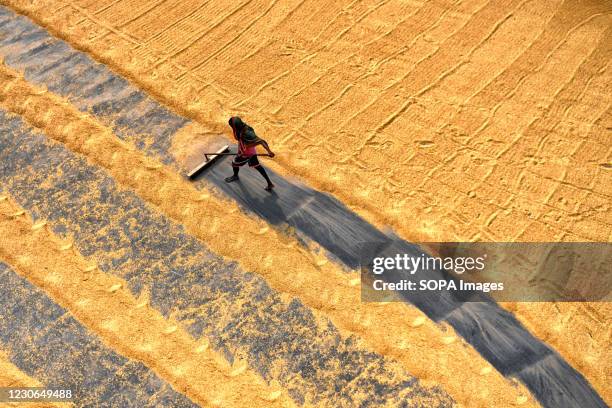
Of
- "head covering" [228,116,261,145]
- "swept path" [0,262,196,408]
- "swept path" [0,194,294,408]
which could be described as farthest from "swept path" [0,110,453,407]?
"head covering" [228,116,261,145]

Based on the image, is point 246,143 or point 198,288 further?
point 246,143

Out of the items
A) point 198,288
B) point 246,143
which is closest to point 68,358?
point 198,288

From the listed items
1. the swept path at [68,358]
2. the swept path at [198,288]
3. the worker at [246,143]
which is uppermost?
the worker at [246,143]

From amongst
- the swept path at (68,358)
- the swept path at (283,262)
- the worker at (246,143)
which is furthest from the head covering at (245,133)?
the swept path at (68,358)

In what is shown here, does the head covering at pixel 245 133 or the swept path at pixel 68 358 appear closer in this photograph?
the swept path at pixel 68 358

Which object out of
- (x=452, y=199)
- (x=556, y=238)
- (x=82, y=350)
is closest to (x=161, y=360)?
(x=82, y=350)

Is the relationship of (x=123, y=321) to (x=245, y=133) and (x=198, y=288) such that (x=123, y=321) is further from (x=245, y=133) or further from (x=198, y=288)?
(x=245, y=133)

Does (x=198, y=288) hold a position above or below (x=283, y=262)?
below

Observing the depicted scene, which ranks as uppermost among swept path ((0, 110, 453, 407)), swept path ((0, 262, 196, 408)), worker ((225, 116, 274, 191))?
worker ((225, 116, 274, 191))

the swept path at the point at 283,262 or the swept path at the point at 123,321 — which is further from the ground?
the swept path at the point at 283,262

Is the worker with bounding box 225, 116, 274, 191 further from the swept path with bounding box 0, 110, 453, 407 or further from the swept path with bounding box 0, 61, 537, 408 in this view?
the swept path with bounding box 0, 110, 453, 407

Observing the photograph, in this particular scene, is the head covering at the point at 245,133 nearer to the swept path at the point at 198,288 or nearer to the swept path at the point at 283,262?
the swept path at the point at 283,262
